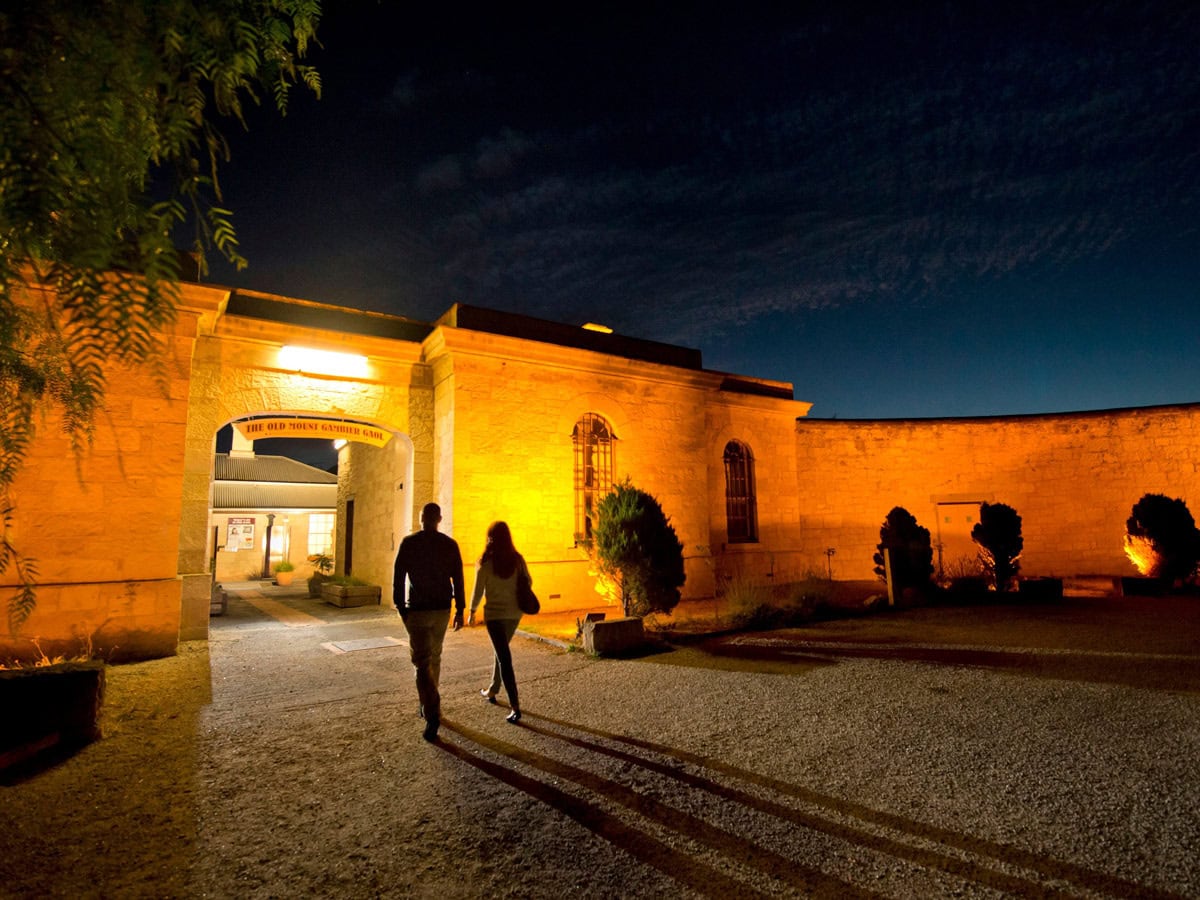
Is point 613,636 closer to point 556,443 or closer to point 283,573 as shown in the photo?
point 556,443

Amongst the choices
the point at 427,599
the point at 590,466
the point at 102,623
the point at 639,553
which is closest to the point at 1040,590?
the point at 639,553

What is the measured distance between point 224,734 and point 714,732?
3846 millimetres

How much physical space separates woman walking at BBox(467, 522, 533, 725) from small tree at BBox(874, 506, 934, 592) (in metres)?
8.92

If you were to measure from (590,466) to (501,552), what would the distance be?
22.9ft

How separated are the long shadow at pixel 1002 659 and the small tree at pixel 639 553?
1078 mm

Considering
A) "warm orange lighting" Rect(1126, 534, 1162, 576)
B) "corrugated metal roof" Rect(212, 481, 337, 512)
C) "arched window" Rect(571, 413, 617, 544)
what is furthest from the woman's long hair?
"corrugated metal roof" Rect(212, 481, 337, 512)

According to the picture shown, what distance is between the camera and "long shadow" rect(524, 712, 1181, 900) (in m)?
2.47

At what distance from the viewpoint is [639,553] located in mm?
8406

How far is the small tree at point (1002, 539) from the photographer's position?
470 inches

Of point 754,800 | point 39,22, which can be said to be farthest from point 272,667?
point 39,22

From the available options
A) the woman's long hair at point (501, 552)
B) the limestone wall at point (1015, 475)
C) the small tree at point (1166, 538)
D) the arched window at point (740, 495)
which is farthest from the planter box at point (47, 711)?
the small tree at point (1166, 538)

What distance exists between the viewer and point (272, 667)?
22.8 feet

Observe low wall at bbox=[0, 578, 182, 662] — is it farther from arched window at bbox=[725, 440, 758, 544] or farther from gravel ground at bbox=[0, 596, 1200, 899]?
arched window at bbox=[725, 440, 758, 544]

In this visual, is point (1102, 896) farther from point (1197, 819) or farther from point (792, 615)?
point (792, 615)
